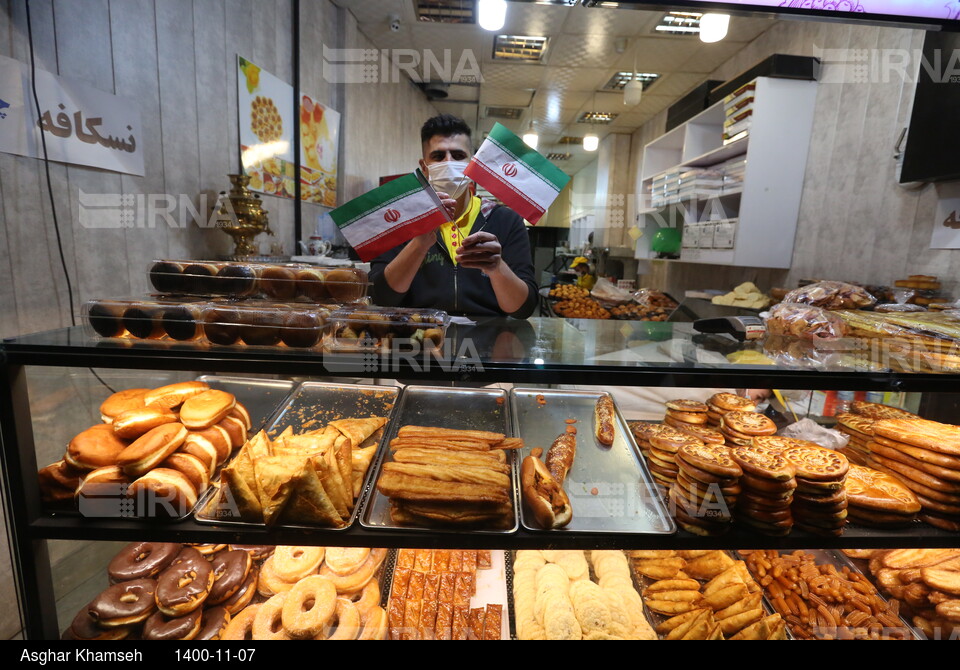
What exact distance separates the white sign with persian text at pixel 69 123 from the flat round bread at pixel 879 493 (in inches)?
126

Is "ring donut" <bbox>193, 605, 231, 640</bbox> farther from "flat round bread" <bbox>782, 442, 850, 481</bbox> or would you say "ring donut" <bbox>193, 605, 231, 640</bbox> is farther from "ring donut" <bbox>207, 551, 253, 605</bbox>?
"flat round bread" <bbox>782, 442, 850, 481</bbox>

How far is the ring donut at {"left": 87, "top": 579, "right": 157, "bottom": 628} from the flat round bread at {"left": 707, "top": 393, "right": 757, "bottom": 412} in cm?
179

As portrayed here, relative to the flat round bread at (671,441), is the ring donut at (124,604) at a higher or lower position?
lower

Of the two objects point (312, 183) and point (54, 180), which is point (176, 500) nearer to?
point (54, 180)

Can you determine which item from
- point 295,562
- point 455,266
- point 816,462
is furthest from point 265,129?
point 816,462

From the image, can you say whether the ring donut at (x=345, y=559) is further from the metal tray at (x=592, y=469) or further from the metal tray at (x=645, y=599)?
the metal tray at (x=645, y=599)

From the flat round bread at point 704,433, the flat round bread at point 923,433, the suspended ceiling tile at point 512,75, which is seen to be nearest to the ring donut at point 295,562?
the flat round bread at point 704,433

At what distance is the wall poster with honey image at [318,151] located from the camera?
4.53 meters

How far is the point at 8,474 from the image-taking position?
1.09 meters

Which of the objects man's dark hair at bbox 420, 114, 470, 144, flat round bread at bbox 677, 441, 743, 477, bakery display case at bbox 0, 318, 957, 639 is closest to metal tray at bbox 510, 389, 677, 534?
bakery display case at bbox 0, 318, 957, 639

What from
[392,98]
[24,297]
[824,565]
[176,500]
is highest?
[392,98]

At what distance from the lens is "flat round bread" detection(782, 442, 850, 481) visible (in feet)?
3.76

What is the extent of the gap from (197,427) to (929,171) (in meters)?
3.71
